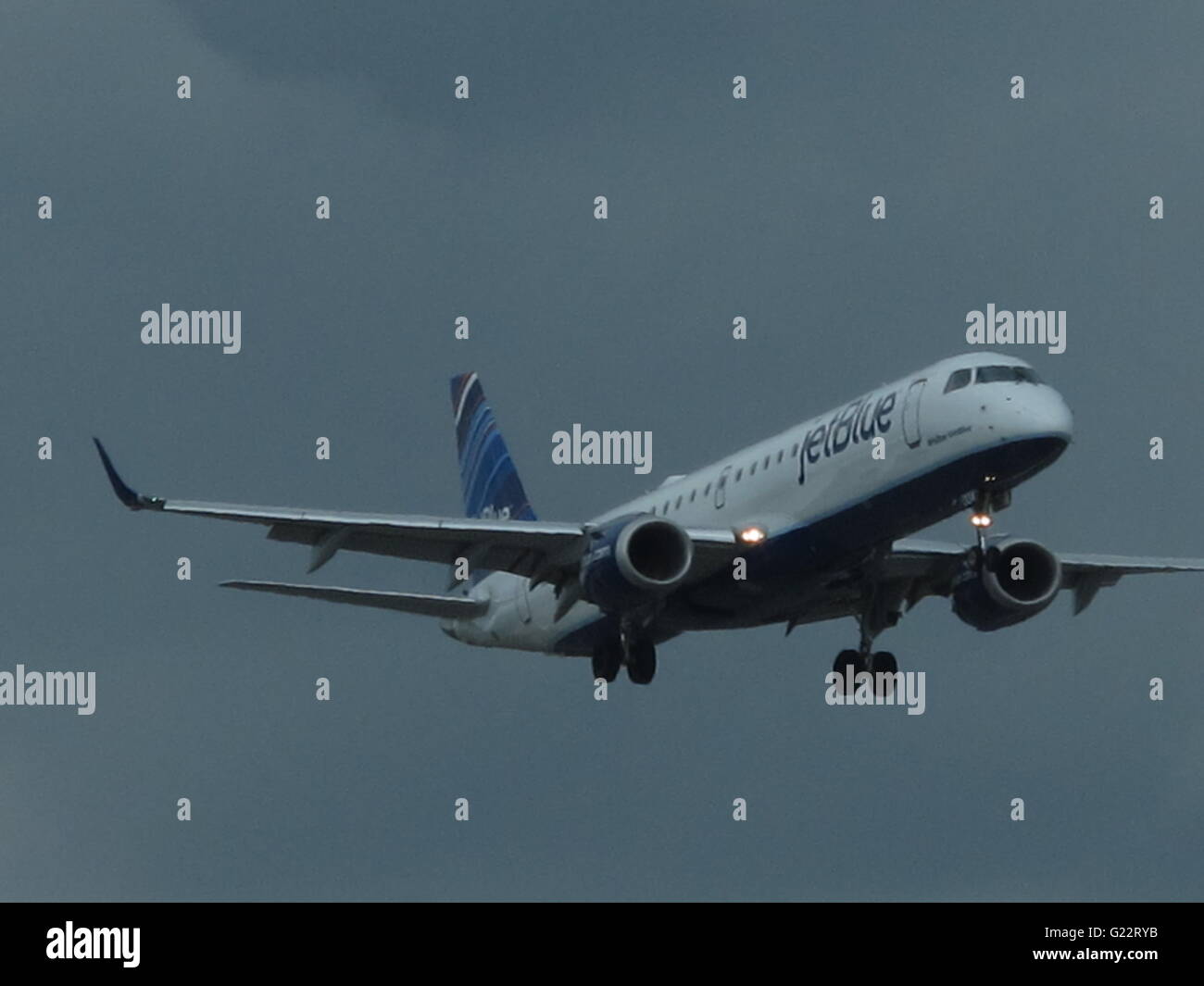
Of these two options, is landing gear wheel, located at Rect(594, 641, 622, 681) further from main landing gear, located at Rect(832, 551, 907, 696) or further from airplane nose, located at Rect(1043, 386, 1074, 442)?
airplane nose, located at Rect(1043, 386, 1074, 442)

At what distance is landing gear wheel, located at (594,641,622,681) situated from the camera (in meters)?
68.2

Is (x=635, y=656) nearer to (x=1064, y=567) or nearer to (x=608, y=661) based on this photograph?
(x=608, y=661)

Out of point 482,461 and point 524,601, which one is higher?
point 482,461

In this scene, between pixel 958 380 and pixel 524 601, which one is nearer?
pixel 958 380

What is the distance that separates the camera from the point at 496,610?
71.9m

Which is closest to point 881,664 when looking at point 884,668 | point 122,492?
point 884,668

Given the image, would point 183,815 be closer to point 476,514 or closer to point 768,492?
point 768,492

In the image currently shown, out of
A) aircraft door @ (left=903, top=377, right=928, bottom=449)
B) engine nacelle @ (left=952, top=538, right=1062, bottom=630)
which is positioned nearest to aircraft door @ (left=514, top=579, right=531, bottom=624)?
engine nacelle @ (left=952, top=538, right=1062, bottom=630)

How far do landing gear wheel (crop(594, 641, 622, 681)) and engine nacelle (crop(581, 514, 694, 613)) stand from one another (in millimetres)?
3919

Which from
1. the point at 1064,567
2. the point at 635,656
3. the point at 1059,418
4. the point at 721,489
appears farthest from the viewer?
the point at 1064,567

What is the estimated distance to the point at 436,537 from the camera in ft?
217

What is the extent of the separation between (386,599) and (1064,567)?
46.9 feet
